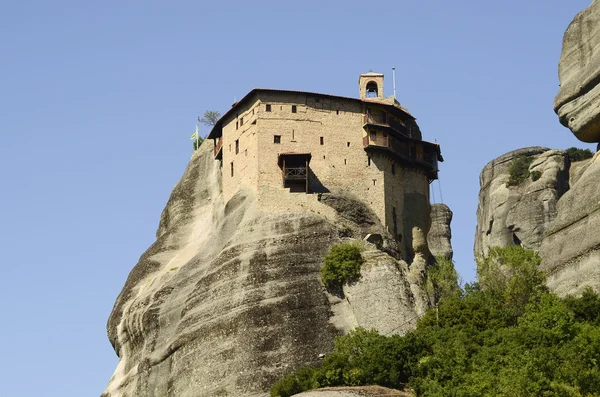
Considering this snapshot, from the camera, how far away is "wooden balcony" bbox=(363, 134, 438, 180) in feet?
287

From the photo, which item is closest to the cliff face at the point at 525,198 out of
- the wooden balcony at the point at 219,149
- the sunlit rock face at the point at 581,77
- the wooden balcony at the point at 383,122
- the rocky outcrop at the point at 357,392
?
the sunlit rock face at the point at 581,77

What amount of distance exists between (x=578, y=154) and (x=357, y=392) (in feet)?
197

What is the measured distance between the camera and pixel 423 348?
67.1m

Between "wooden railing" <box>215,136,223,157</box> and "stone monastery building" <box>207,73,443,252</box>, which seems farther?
"wooden railing" <box>215,136,223,157</box>

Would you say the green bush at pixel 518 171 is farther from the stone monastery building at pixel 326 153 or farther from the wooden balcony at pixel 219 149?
the wooden balcony at pixel 219 149

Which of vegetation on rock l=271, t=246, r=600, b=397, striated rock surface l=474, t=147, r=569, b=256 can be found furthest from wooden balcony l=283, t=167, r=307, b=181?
striated rock surface l=474, t=147, r=569, b=256

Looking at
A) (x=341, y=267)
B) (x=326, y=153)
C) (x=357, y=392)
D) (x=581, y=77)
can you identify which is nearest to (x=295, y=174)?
(x=326, y=153)

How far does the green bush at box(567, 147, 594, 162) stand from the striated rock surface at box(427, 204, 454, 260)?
12.1 meters

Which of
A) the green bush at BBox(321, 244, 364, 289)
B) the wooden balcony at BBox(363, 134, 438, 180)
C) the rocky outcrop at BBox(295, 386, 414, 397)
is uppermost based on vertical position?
the wooden balcony at BBox(363, 134, 438, 180)

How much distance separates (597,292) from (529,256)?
364 inches

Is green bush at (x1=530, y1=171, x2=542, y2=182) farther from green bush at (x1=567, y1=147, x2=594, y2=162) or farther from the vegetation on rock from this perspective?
the vegetation on rock

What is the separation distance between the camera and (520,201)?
110688mm

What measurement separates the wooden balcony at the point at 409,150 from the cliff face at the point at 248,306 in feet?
A: 18.5

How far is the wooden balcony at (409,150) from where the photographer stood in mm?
87500
